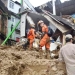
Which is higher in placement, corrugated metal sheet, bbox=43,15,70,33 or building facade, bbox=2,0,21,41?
building facade, bbox=2,0,21,41

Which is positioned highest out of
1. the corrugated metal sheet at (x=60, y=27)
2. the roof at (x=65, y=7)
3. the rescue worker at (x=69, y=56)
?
the roof at (x=65, y=7)

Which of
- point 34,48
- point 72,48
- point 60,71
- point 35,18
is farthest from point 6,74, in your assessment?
point 35,18

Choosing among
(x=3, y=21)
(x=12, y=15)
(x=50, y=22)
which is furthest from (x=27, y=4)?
(x=12, y=15)

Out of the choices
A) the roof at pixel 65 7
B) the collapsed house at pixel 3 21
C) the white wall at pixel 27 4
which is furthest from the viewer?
the collapsed house at pixel 3 21

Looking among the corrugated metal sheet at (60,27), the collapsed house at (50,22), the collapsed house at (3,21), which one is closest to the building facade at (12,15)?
the collapsed house at (3,21)

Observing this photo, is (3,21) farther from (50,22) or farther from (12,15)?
(50,22)

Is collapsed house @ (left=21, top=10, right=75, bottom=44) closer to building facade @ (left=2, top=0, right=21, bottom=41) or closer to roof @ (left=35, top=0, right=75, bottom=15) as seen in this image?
roof @ (left=35, top=0, right=75, bottom=15)

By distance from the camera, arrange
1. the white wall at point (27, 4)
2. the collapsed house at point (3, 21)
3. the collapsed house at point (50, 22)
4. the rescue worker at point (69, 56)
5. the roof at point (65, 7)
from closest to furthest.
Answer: the rescue worker at point (69, 56)
the collapsed house at point (50, 22)
the white wall at point (27, 4)
the roof at point (65, 7)
the collapsed house at point (3, 21)

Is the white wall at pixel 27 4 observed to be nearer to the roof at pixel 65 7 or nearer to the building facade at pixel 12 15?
the roof at pixel 65 7

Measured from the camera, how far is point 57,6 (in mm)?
21438

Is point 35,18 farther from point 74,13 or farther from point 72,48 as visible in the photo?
point 72,48

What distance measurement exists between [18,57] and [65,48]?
9.58 feet

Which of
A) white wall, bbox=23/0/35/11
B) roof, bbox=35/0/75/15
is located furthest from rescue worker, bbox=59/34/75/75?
roof, bbox=35/0/75/15

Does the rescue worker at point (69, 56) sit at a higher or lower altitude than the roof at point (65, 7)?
lower
